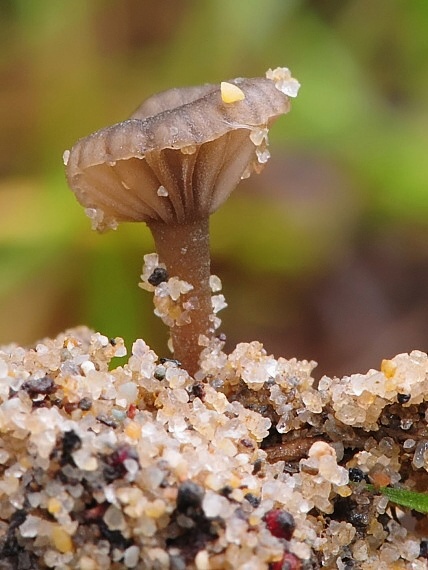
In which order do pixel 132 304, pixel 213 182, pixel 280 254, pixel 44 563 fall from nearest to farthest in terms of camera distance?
pixel 44 563
pixel 213 182
pixel 132 304
pixel 280 254

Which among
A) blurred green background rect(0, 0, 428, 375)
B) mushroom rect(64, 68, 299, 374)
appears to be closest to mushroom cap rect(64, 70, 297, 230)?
mushroom rect(64, 68, 299, 374)

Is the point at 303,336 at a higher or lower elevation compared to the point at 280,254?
lower

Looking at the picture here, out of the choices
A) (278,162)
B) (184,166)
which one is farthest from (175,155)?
(278,162)

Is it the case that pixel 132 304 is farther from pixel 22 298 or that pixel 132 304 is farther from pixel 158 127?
pixel 158 127

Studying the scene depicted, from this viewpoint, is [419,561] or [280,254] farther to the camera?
[280,254]

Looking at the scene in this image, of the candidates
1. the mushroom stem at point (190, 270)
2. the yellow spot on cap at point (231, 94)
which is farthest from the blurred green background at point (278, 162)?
the yellow spot on cap at point (231, 94)

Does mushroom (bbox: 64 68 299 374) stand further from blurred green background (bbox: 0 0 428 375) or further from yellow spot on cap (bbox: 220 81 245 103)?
blurred green background (bbox: 0 0 428 375)

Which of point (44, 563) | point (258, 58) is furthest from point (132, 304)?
point (44, 563)
